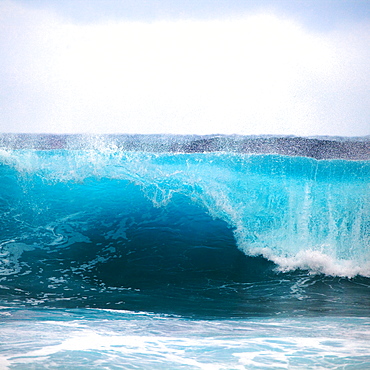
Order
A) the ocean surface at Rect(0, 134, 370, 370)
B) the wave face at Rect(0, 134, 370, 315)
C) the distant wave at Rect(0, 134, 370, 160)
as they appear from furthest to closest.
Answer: the distant wave at Rect(0, 134, 370, 160) → the wave face at Rect(0, 134, 370, 315) → the ocean surface at Rect(0, 134, 370, 370)

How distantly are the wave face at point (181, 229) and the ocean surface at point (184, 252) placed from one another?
1cm

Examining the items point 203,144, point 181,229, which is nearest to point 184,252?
point 181,229

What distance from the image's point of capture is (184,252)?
3.55m

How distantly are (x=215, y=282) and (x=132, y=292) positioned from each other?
67 cm

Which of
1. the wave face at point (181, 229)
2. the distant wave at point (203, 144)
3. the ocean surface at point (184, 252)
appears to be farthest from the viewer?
the distant wave at point (203, 144)

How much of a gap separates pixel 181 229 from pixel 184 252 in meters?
0.38

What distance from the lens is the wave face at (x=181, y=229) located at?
285 centimetres

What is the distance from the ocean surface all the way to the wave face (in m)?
0.01

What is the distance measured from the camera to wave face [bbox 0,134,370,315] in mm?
2850

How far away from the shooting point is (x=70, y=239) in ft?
12.1

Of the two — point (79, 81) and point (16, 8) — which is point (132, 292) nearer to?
point (79, 81)

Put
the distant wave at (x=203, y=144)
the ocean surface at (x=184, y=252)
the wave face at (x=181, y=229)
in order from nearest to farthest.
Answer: the ocean surface at (x=184, y=252), the wave face at (x=181, y=229), the distant wave at (x=203, y=144)

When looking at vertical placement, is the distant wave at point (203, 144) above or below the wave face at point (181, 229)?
above

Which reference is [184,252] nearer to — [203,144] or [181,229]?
[181,229]
